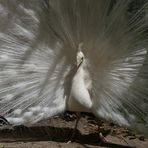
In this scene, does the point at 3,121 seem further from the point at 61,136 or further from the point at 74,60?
the point at 74,60

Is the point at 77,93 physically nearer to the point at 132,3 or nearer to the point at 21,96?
the point at 21,96

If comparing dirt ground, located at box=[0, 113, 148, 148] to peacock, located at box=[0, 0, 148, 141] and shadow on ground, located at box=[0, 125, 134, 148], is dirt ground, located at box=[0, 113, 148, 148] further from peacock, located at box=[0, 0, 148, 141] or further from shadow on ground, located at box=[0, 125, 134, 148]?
peacock, located at box=[0, 0, 148, 141]

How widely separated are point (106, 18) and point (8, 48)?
963 millimetres

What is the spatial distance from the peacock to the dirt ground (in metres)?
0.22

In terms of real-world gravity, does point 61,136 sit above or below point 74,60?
below

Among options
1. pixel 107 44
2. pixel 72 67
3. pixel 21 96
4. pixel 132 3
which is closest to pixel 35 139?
pixel 21 96

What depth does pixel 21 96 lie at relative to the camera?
507 centimetres

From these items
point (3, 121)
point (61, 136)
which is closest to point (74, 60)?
point (61, 136)

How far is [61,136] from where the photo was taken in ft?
17.3

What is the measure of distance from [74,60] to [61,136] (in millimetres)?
819

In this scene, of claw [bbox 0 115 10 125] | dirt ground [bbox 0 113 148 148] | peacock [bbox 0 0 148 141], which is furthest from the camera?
claw [bbox 0 115 10 125]

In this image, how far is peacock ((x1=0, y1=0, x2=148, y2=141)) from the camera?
4.75 meters

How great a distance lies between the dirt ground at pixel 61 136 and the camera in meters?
4.90

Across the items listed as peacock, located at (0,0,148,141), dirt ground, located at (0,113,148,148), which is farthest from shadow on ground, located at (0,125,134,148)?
peacock, located at (0,0,148,141)
